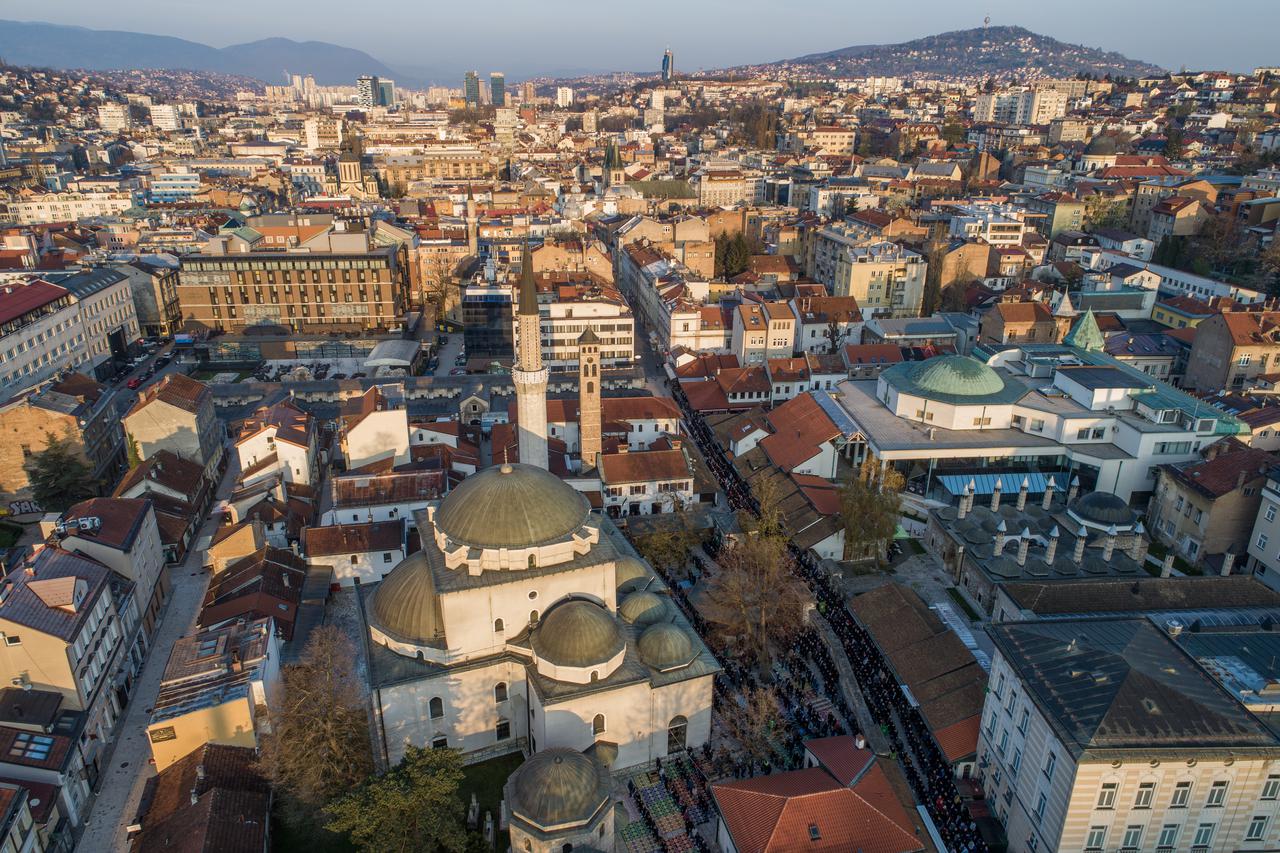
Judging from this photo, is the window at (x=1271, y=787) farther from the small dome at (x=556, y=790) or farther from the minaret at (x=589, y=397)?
the minaret at (x=589, y=397)

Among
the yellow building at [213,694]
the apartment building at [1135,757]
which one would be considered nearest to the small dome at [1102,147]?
the apartment building at [1135,757]

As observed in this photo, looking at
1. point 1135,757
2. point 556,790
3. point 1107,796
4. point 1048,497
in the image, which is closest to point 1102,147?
point 1048,497

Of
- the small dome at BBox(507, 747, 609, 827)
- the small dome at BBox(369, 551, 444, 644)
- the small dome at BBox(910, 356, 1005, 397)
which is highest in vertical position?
the small dome at BBox(910, 356, 1005, 397)

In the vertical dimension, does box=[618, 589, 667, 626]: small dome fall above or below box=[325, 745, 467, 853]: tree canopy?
above

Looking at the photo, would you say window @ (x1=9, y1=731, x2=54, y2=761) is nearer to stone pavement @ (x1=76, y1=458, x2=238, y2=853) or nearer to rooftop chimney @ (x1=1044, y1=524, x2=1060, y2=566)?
stone pavement @ (x1=76, y1=458, x2=238, y2=853)

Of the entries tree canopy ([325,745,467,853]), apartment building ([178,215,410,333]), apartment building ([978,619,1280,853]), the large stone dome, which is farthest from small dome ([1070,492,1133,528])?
apartment building ([178,215,410,333])

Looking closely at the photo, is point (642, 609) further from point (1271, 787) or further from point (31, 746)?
point (31, 746)
